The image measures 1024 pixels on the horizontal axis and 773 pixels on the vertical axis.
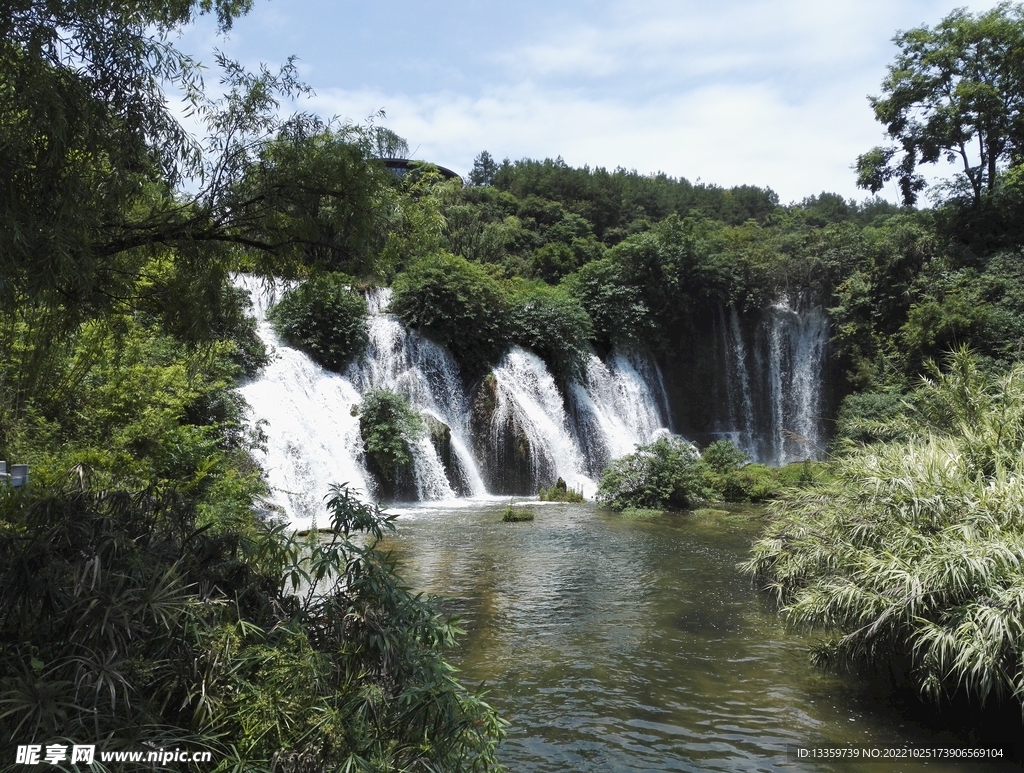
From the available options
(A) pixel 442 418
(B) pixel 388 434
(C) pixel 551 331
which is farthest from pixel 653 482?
(C) pixel 551 331

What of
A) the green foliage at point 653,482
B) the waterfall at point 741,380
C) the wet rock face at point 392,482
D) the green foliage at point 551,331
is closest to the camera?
the green foliage at point 653,482

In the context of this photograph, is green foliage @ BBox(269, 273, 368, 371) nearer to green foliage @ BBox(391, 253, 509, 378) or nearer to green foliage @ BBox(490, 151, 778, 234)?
green foliage @ BBox(391, 253, 509, 378)

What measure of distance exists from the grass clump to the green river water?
6.08 metres

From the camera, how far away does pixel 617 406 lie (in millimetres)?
25812

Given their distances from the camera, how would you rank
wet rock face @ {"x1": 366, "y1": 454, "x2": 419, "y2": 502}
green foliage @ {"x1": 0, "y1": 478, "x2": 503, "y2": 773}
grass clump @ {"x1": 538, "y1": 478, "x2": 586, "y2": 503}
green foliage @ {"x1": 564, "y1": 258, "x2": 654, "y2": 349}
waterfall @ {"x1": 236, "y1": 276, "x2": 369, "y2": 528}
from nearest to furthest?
green foliage @ {"x1": 0, "y1": 478, "x2": 503, "y2": 773}
waterfall @ {"x1": 236, "y1": 276, "x2": 369, "y2": 528}
wet rock face @ {"x1": 366, "y1": 454, "x2": 419, "y2": 502}
grass clump @ {"x1": 538, "y1": 478, "x2": 586, "y2": 503}
green foliage @ {"x1": 564, "y1": 258, "x2": 654, "y2": 349}

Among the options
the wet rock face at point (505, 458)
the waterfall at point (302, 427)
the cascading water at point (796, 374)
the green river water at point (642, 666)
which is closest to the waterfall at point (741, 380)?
the cascading water at point (796, 374)

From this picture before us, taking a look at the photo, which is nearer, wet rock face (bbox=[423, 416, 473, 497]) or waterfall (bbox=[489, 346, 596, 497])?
wet rock face (bbox=[423, 416, 473, 497])

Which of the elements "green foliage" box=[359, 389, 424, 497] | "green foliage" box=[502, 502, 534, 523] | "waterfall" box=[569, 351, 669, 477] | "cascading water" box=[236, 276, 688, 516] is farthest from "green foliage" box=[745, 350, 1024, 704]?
"waterfall" box=[569, 351, 669, 477]

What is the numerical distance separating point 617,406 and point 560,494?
23.8ft

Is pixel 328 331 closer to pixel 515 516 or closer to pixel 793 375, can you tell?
pixel 515 516

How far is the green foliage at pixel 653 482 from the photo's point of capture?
1731 cm

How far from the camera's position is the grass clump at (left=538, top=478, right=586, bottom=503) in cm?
1903

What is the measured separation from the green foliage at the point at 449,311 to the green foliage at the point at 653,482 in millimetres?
6521

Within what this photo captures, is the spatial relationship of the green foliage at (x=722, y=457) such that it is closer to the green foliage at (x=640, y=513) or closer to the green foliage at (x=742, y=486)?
the green foliage at (x=742, y=486)
